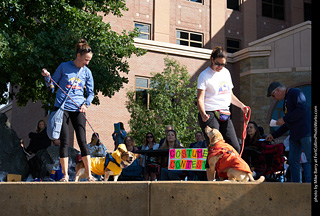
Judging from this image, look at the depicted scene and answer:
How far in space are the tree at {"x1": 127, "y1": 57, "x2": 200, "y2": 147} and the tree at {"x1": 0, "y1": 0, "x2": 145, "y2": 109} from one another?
156 inches

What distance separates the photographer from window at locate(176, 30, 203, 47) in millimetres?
27531

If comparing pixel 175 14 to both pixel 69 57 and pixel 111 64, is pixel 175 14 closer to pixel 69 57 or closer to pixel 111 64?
pixel 111 64

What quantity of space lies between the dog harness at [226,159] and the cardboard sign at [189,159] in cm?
181

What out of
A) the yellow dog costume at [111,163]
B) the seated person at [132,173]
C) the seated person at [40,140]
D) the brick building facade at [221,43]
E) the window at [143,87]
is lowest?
the seated person at [132,173]

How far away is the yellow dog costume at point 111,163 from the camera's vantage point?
7.64 metres

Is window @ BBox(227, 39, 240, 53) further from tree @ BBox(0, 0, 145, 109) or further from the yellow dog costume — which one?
the yellow dog costume

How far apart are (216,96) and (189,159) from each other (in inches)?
81.0

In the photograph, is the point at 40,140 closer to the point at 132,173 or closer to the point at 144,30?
the point at 132,173

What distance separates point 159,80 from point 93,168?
1290 centimetres

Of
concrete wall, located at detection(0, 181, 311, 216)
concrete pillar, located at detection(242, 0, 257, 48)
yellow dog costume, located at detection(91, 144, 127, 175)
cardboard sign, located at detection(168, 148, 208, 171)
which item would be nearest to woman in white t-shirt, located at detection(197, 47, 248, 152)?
cardboard sign, located at detection(168, 148, 208, 171)

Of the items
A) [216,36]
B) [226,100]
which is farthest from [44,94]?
[216,36]

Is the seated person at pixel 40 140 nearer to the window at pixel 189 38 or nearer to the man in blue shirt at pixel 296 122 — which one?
the man in blue shirt at pixel 296 122

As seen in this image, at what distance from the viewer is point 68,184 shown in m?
4.78

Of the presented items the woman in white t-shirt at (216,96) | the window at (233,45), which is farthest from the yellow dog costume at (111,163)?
the window at (233,45)
